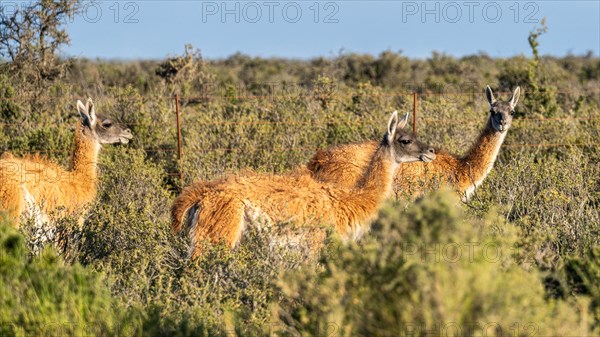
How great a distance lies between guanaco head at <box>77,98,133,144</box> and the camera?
32.2 feet

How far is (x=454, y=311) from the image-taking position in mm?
3557

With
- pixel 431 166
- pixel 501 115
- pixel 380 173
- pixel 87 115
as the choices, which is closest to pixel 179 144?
pixel 87 115

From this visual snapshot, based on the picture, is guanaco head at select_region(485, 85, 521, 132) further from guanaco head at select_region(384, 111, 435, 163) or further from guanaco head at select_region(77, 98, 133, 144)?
guanaco head at select_region(77, 98, 133, 144)

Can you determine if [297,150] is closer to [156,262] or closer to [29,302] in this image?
[156,262]

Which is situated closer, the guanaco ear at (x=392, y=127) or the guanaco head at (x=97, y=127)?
the guanaco ear at (x=392, y=127)

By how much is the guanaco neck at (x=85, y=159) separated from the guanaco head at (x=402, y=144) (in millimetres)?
3308

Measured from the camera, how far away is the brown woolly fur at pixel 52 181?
25.4ft

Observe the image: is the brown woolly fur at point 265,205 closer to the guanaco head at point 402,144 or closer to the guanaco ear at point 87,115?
the guanaco head at point 402,144

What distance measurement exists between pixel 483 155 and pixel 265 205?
4.13m

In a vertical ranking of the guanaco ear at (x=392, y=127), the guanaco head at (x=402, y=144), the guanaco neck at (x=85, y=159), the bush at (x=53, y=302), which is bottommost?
the bush at (x=53, y=302)

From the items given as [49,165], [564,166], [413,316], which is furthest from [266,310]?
[564,166]

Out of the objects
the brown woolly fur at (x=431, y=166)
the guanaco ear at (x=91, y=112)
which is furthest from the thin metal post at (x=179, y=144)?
the brown woolly fur at (x=431, y=166)

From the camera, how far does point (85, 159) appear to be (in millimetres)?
9484

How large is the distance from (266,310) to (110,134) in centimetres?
536
